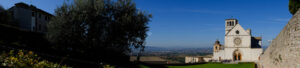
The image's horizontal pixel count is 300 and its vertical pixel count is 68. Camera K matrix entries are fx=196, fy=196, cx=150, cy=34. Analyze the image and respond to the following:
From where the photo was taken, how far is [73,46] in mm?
16500

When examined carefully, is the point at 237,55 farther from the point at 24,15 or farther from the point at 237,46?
the point at 24,15

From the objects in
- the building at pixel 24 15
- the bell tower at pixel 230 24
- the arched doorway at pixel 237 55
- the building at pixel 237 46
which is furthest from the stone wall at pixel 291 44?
the bell tower at pixel 230 24

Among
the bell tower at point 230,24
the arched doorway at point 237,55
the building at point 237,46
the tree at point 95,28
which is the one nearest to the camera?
the tree at point 95,28

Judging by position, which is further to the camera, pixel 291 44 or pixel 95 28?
pixel 95 28

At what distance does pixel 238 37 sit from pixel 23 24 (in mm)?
43063

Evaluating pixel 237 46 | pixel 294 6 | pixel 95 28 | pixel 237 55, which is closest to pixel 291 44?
pixel 294 6

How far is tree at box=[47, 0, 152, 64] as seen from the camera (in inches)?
635

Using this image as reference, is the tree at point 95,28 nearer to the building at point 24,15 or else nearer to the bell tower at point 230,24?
the building at point 24,15

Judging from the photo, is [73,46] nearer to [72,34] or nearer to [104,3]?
[72,34]

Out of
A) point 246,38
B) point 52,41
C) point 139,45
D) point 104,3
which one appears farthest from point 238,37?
point 52,41

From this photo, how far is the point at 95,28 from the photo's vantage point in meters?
16.5

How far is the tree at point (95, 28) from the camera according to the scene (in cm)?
1612

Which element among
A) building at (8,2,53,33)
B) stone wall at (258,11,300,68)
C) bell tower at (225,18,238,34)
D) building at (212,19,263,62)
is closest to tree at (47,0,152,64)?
building at (8,2,53,33)

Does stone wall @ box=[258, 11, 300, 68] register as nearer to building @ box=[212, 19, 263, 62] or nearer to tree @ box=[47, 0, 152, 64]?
tree @ box=[47, 0, 152, 64]
